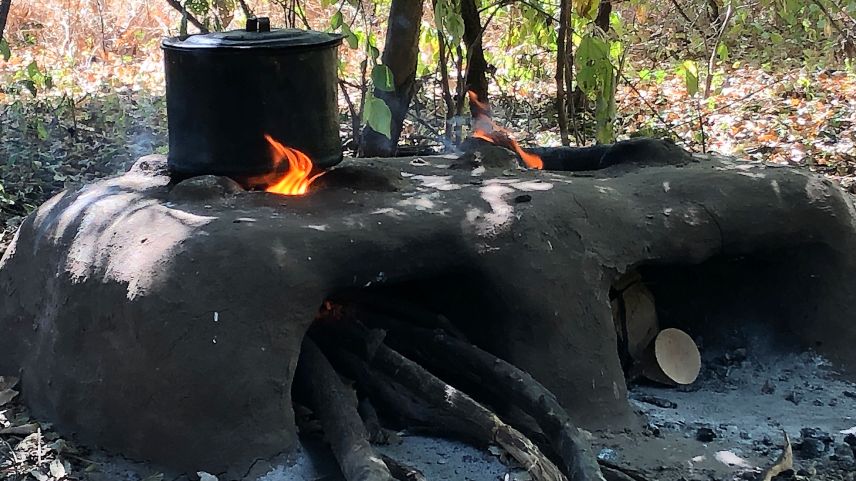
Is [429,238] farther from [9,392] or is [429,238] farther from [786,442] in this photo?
[9,392]

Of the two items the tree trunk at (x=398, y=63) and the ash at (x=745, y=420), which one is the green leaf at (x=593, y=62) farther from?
the ash at (x=745, y=420)

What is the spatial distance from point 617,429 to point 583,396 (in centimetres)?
17

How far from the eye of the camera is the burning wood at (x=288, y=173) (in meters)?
4.08

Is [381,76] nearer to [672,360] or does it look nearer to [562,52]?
[672,360]

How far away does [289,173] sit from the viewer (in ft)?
13.6

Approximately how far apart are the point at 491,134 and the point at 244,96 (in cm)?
198

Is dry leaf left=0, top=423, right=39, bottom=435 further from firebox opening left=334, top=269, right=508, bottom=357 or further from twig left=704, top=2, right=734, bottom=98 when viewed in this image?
A: twig left=704, top=2, right=734, bottom=98

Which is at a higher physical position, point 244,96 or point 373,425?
point 244,96

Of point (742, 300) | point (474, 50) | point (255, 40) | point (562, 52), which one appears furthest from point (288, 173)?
point (562, 52)

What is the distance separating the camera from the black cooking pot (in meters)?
3.94

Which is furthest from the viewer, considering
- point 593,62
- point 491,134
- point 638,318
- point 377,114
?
point 491,134

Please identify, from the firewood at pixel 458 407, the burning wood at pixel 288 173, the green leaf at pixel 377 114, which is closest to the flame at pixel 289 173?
the burning wood at pixel 288 173

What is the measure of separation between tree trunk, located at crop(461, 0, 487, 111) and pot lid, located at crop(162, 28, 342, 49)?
2.34m

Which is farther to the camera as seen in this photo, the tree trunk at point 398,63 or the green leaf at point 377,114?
the tree trunk at point 398,63
